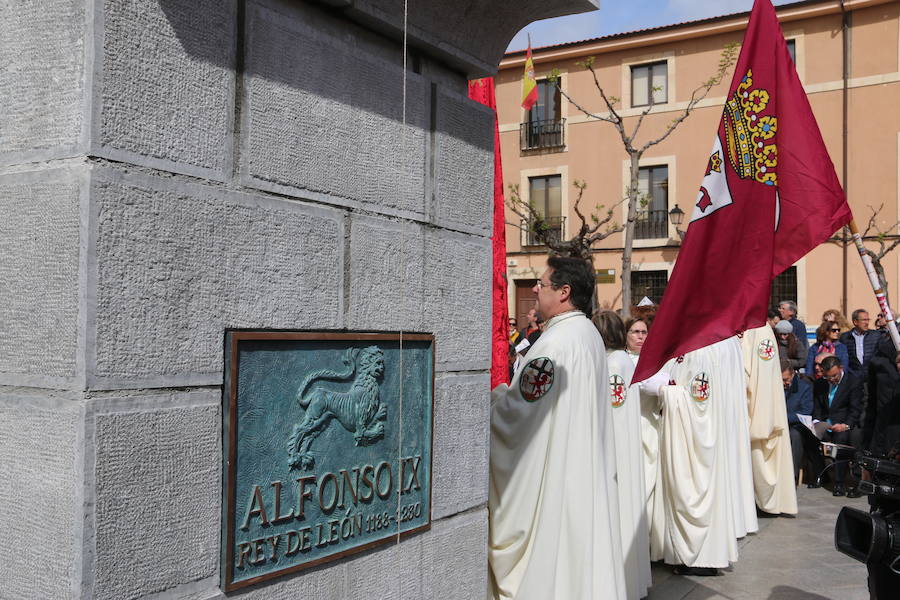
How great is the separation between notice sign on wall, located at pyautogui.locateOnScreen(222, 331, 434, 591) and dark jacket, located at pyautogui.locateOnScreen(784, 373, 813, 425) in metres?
8.54

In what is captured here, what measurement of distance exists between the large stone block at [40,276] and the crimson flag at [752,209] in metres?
2.10

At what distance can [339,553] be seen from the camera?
8.11 ft

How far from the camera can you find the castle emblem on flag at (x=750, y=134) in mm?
3422

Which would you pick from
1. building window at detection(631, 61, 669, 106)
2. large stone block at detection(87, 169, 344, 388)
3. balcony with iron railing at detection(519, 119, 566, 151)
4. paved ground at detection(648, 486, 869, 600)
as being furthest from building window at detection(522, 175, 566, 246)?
large stone block at detection(87, 169, 344, 388)

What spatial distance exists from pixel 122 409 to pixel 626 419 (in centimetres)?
409

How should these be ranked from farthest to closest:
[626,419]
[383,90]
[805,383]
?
[805,383]
[626,419]
[383,90]

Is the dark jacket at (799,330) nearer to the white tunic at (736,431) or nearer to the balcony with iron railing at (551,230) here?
the white tunic at (736,431)

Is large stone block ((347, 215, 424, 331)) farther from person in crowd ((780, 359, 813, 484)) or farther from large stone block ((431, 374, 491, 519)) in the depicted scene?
person in crowd ((780, 359, 813, 484))

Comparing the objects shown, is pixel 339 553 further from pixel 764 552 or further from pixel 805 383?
pixel 805 383

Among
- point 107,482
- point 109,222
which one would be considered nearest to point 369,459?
point 107,482

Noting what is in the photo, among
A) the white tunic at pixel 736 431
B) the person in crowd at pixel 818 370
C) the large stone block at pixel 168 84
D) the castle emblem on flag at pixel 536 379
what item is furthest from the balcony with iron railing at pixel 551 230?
the large stone block at pixel 168 84

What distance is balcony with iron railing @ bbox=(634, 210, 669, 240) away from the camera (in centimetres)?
2370

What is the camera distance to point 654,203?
78.4 feet

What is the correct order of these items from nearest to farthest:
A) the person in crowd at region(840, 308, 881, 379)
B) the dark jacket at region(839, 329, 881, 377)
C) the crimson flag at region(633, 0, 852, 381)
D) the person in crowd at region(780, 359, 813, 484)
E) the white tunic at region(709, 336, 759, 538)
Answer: the crimson flag at region(633, 0, 852, 381)
the white tunic at region(709, 336, 759, 538)
the person in crowd at region(780, 359, 813, 484)
the dark jacket at region(839, 329, 881, 377)
the person in crowd at region(840, 308, 881, 379)
